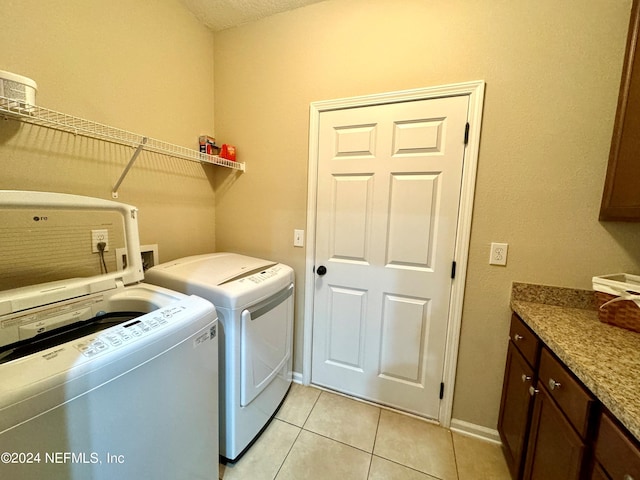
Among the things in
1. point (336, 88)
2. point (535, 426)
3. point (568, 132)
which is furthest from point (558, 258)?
point (336, 88)

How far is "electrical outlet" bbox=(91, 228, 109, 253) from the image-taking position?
1.30 m

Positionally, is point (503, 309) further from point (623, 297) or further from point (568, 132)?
point (568, 132)

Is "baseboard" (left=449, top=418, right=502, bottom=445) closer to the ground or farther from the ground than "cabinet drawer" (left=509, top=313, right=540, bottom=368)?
closer to the ground

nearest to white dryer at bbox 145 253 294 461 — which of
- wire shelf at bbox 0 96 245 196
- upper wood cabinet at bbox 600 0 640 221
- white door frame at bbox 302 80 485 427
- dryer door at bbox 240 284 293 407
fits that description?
dryer door at bbox 240 284 293 407

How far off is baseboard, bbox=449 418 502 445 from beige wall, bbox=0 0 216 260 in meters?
2.10

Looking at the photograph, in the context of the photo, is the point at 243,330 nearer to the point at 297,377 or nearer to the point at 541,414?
the point at 297,377

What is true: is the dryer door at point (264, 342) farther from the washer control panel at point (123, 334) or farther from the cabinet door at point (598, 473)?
the cabinet door at point (598, 473)

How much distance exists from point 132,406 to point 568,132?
209cm

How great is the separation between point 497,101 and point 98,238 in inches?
86.4

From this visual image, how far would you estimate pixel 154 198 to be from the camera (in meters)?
1.62

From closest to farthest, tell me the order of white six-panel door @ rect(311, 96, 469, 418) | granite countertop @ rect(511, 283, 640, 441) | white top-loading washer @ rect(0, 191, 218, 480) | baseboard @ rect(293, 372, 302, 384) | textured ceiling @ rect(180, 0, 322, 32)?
white top-loading washer @ rect(0, 191, 218, 480)
granite countertop @ rect(511, 283, 640, 441)
white six-panel door @ rect(311, 96, 469, 418)
textured ceiling @ rect(180, 0, 322, 32)
baseboard @ rect(293, 372, 302, 384)

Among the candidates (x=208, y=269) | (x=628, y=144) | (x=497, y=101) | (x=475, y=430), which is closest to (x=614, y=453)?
(x=475, y=430)

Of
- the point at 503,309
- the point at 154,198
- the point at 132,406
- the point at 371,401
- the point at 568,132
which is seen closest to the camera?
the point at 132,406

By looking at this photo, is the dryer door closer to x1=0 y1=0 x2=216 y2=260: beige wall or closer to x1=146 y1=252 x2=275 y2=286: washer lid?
x1=146 y1=252 x2=275 y2=286: washer lid
